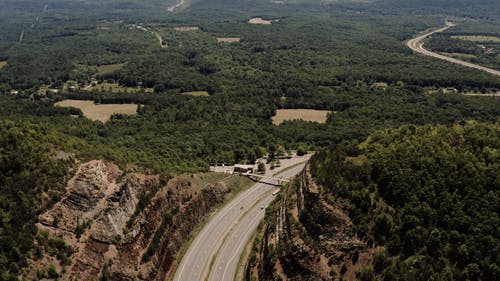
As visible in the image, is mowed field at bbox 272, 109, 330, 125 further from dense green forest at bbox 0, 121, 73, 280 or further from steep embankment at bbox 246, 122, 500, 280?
dense green forest at bbox 0, 121, 73, 280

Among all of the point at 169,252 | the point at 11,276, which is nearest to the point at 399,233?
the point at 169,252

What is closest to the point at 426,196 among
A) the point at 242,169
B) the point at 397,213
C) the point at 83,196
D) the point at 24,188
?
the point at 397,213

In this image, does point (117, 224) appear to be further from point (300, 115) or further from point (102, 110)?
point (300, 115)

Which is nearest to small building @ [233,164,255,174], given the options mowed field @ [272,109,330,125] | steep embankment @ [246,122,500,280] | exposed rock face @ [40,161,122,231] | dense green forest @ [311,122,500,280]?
steep embankment @ [246,122,500,280]

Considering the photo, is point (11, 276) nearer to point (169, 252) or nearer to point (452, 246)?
point (169, 252)

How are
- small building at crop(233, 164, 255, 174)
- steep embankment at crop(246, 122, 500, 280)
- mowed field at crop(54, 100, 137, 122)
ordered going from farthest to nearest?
mowed field at crop(54, 100, 137, 122) → small building at crop(233, 164, 255, 174) → steep embankment at crop(246, 122, 500, 280)

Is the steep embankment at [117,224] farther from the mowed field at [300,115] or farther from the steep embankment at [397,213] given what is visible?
the mowed field at [300,115]

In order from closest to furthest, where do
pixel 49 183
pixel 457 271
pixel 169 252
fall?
pixel 457 271
pixel 49 183
pixel 169 252
